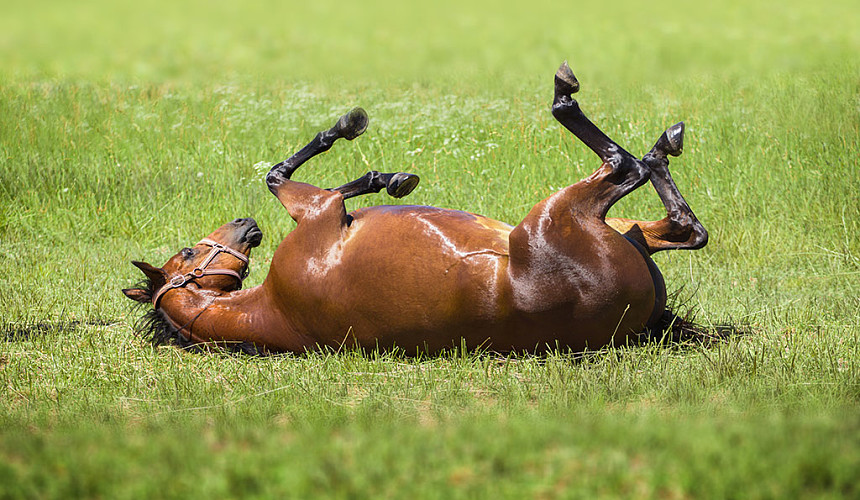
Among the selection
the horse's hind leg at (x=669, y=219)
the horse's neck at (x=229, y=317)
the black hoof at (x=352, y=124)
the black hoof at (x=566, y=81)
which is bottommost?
the horse's neck at (x=229, y=317)

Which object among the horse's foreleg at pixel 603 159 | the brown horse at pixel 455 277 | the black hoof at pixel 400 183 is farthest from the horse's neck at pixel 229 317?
the horse's foreleg at pixel 603 159

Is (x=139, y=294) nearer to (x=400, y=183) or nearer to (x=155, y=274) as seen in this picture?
(x=155, y=274)

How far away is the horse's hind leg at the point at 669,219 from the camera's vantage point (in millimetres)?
4645

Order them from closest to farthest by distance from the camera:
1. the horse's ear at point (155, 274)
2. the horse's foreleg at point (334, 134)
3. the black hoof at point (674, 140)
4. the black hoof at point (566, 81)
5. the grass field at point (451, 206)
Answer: the grass field at point (451, 206), the black hoof at point (566, 81), the black hoof at point (674, 140), the horse's ear at point (155, 274), the horse's foreleg at point (334, 134)

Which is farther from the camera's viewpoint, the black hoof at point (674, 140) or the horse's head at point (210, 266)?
the horse's head at point (210, 266)

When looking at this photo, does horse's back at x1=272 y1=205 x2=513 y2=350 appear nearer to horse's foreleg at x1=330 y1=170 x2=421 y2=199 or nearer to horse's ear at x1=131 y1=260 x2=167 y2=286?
horse's foreleg at x1=330 y1=170 x2=421 y2=199

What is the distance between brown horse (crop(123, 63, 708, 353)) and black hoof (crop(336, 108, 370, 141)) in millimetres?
488

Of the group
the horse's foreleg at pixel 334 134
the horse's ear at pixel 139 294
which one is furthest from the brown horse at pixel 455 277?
the horse's foreleg at pixel 334 134

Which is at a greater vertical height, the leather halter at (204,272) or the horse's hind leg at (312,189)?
the horse's hind leg at (312,189)

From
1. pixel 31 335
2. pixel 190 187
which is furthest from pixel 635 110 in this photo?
pixel 31 335

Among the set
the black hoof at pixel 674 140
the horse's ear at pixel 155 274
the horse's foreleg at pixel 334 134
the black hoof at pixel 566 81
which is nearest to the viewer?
A: the black hoof at pixel 566 81

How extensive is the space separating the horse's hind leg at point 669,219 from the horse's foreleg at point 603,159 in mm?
344

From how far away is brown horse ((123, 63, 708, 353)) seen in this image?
4.07 metres

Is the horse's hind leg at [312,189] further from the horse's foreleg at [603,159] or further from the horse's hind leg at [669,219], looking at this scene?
the horse's hind leg at [669,219]
